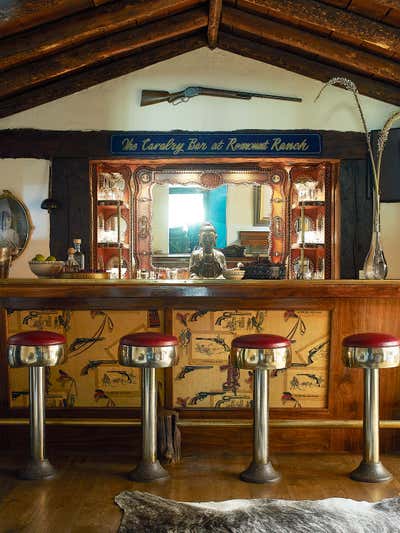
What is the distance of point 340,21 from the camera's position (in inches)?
231

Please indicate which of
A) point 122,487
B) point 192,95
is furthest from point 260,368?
point 192,95

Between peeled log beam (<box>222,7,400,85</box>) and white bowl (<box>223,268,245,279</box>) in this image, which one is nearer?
white bowl (<box>223,268,245,279</box>)

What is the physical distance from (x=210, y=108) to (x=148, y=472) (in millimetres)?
4796

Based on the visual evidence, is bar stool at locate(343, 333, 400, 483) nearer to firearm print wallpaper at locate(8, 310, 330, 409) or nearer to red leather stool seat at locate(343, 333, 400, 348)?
red leather stool seat at locate(343, 333, 400, 348)

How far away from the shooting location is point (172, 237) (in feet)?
25.1

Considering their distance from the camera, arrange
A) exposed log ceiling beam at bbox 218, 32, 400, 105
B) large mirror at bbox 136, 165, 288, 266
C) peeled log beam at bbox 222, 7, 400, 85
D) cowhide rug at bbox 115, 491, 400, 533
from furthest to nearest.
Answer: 1. large mirror at bbox 136, 165, 288, 266
2. exposed log ceiling beam at bbox 218, 32, 400, 105
3. peeled log beam at bbox 222, 7, 400, 85
4. cowhide rug at bbox 115, 491, 400, 533

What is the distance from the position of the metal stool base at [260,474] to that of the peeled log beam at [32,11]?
391cm

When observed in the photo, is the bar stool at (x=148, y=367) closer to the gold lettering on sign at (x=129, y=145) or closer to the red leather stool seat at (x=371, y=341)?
the red leather stool seat at (x=371, y=341)

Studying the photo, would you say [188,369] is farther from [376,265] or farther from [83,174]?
[83,174]

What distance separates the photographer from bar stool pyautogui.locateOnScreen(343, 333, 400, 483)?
3.59m

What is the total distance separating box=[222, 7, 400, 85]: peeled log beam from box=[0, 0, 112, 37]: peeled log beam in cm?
148

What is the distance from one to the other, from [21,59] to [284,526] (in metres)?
4.77

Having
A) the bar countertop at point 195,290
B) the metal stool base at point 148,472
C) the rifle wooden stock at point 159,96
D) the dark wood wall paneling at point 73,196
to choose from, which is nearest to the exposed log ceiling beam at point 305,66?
the rifle wooden stock at point 159,96

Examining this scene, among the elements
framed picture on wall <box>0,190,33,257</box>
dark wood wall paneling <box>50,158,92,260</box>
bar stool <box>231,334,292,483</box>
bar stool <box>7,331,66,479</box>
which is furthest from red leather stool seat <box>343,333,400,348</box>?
framed picture on wall <box>0,190,33,257</box>
